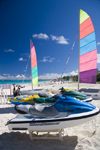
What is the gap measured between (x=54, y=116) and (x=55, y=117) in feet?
0.25

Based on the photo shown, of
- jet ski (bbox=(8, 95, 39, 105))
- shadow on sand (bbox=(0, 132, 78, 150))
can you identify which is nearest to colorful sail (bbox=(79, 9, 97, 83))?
jet ski (bbox=(8, 95, 39, 105))

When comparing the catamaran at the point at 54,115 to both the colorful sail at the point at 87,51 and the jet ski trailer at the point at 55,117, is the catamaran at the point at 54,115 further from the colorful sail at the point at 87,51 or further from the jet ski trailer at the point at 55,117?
the colorful sail at the point at 87,51

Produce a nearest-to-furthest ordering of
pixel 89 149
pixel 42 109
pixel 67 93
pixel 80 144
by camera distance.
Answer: pixel 89 149 → pixel 80 144 → pixel 42 109 → pixel 67 93

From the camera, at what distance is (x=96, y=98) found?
21.9 feet

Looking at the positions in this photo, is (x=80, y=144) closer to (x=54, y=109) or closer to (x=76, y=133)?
(x=76, y=133)

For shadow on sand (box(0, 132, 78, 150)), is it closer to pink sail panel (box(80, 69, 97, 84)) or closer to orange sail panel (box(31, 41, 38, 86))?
pink sail panel (box(80, 69, 97, 84))

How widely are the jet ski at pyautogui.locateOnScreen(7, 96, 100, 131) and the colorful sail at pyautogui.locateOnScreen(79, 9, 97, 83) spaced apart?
5.78m

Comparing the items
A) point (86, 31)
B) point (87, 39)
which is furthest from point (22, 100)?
point (86, 31)

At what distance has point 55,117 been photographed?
2.80 meters

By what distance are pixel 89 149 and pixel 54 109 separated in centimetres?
120

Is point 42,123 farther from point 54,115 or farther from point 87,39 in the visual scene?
point 87,39

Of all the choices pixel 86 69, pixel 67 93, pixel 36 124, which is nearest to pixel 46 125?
Result: pixel 36 124

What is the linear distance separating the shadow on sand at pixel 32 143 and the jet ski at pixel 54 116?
0.48m

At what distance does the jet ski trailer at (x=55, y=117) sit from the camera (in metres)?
2.66
